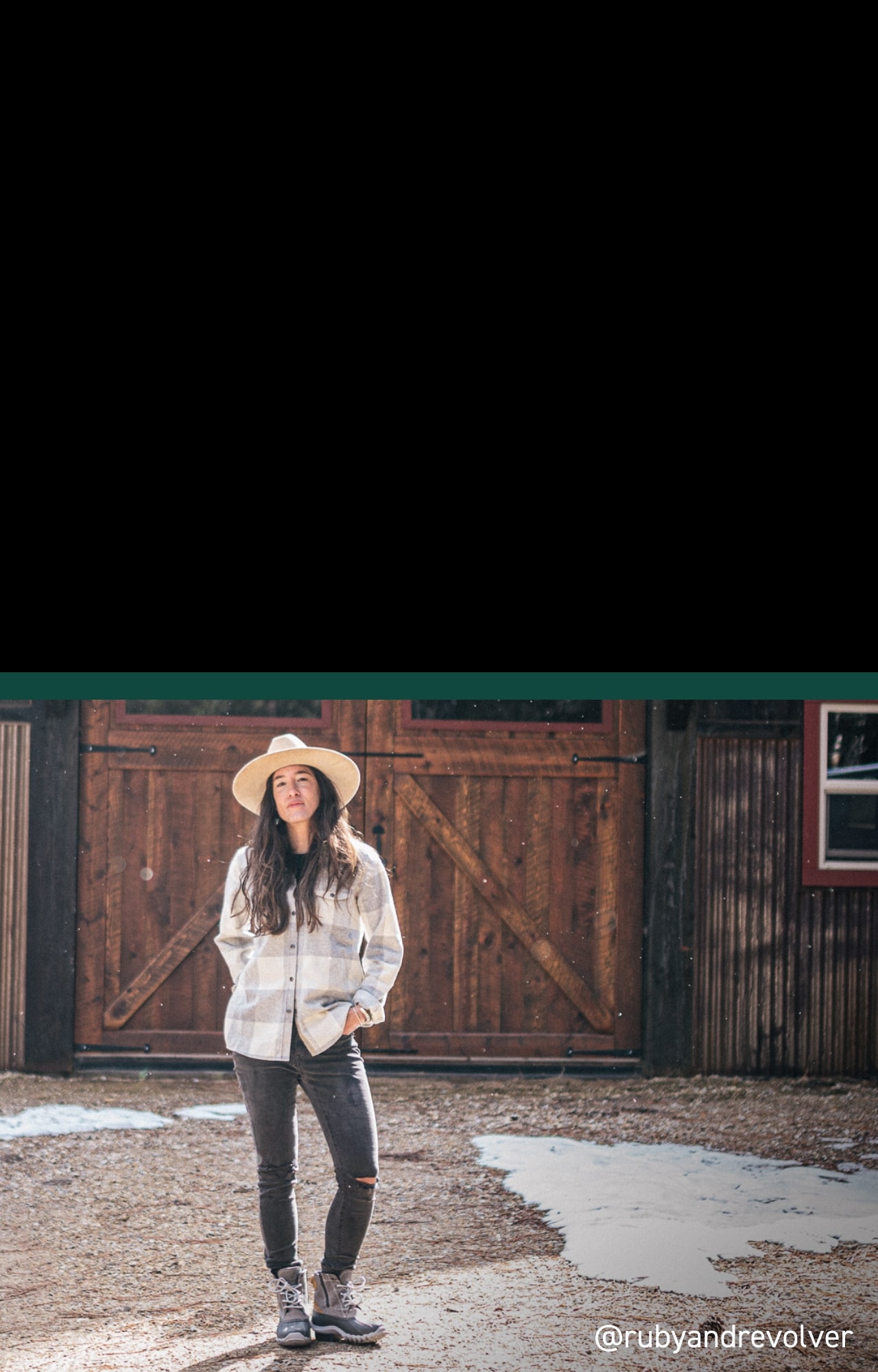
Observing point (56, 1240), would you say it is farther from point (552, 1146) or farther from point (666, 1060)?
point (666, 1060)

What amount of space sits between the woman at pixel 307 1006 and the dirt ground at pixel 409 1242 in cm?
15

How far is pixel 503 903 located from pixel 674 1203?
1.46m

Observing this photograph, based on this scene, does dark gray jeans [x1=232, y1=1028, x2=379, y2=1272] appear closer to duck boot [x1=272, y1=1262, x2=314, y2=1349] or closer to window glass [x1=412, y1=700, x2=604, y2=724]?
duck boot [x1=272, y1=1262, x2=314, y2=1349]

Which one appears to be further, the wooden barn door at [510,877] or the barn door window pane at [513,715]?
the barn door window pane at [513,715]

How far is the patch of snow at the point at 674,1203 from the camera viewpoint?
128 inches

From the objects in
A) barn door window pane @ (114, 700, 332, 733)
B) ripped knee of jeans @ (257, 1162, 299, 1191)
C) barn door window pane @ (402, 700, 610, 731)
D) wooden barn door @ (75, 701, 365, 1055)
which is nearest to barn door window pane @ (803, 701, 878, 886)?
barn door window pane @ (402, 700, 610, 731)

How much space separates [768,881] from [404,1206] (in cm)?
208

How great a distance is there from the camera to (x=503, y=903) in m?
4.94

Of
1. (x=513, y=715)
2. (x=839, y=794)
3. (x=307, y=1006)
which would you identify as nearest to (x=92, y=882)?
(x=513, y=715)

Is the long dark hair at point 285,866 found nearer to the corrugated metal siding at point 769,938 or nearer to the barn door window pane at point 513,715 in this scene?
the barn door window pane at point 513,715

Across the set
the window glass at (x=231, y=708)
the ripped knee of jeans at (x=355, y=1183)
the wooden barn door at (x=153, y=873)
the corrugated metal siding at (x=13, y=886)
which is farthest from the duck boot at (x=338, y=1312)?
the window glass at (x=231, y=708)

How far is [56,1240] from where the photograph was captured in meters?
3.46

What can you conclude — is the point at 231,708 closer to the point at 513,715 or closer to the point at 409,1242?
the point at 513,715

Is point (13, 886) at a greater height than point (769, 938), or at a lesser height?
greater
